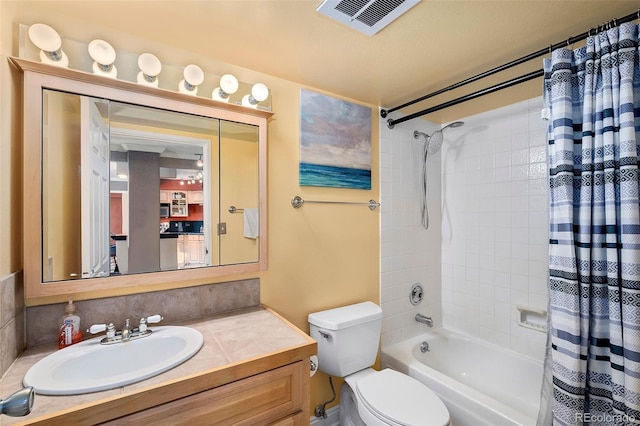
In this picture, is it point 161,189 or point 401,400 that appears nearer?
point 161,189

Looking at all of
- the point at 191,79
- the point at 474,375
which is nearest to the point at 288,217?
the point at 191,79

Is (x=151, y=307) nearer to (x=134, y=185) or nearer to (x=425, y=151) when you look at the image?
(x=134, y=185)

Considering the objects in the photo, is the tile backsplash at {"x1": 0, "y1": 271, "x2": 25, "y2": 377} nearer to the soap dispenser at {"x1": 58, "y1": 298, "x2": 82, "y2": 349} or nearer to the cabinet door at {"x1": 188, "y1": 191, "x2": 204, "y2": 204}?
the soap dispenser at {"x1": 58, "y1": 298, "x2": 82, "y2": 349}

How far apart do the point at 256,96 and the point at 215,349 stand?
4.16 feet

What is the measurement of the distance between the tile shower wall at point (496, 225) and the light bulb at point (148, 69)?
2304mm

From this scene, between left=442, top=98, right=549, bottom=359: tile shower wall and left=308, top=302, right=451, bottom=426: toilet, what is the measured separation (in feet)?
3.38

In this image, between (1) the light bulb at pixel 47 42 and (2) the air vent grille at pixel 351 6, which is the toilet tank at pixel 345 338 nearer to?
(2) the air vent grille at pixel 351 6

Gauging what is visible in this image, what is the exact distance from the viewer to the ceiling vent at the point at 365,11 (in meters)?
1.16

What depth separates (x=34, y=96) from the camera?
113cm

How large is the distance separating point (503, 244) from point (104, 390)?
8.27ft

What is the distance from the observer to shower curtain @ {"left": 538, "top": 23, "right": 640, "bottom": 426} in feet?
3.74

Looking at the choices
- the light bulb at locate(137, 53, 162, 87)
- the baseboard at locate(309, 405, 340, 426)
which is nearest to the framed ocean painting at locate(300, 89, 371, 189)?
the light bulb at locate(137, 53, 162, 87)

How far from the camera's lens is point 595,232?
1227 millimetres

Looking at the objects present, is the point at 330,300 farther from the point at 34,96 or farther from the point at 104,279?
the point at 34,96
